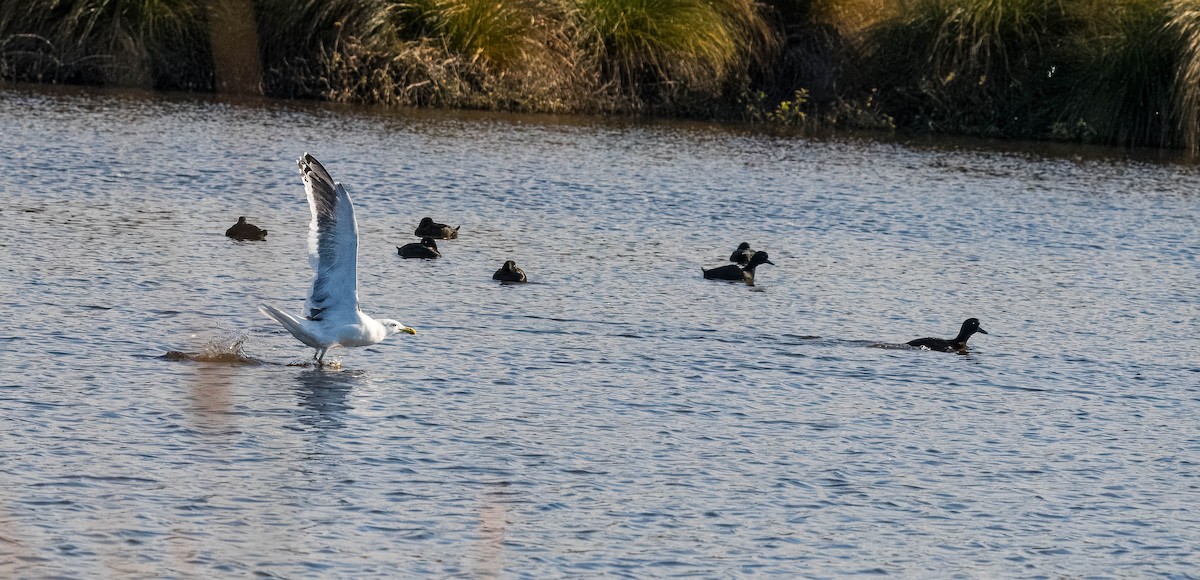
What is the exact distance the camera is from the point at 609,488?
27.6 feet

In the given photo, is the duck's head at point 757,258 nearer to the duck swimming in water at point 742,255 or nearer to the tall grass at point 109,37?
the duck swimming in water at point 742,255

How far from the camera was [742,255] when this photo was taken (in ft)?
54.1

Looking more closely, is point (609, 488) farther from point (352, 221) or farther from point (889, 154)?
point (889, 154)

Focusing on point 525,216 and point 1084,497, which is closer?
point 1084,497

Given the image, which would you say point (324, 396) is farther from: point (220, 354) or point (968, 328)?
point (968, 328)

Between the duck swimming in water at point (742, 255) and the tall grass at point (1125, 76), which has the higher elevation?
the tall grass at point (1125, 76)

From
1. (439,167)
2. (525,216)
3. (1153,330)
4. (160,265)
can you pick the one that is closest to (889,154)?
→ (439,167)

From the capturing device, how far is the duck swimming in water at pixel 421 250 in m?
15.7

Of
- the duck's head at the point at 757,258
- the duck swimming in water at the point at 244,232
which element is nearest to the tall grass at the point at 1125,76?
the duck's head at the point at 757,258

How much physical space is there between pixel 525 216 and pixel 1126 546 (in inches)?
473

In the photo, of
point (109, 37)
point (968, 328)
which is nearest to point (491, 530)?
point (968, 328)

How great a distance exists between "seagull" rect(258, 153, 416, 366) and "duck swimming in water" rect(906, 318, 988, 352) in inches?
164

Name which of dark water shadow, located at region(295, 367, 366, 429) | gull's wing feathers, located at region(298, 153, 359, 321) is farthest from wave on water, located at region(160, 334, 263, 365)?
gull's wing feathers, located at region(298, 153, 359, 321)

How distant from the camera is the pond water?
758 centimetres
